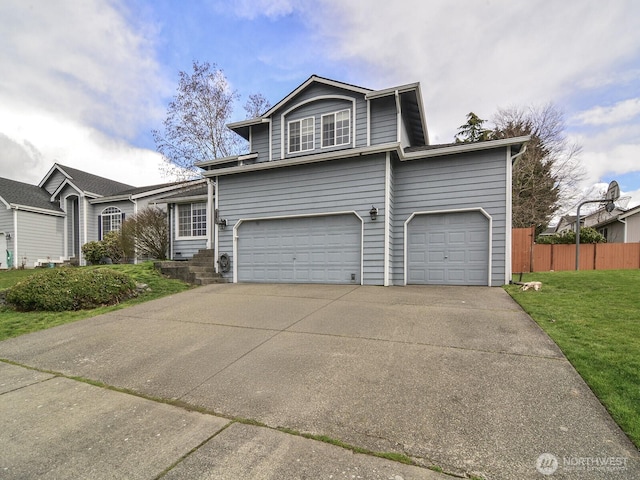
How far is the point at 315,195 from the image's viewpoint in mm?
9836

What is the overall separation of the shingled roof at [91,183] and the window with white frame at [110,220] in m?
1.65

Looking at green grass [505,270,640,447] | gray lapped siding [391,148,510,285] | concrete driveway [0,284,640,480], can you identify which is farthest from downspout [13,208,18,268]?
green grass [505,270,640,447]

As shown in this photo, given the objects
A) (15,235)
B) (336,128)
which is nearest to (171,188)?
(15,235)

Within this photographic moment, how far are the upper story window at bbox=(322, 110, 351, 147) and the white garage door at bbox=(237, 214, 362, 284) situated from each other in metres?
3.10

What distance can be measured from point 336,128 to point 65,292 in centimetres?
933

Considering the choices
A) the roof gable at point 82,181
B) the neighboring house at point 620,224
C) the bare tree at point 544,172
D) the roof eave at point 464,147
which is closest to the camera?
the roof eave at point 464,147

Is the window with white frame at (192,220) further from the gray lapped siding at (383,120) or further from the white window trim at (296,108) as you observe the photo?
the gray lapped siding at (383,120)

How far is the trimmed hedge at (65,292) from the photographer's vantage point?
712 centimetres

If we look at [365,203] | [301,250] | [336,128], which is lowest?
[301,250]

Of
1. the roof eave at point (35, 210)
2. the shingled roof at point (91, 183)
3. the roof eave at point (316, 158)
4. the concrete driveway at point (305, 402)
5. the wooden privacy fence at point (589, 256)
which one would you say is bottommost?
the concrete driveway at point (305, 402)

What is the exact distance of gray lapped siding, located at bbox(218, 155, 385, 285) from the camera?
29.7ft

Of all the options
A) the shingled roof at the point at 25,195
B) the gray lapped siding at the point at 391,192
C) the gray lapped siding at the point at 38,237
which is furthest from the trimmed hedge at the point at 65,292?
the shingled roof at the point at 25,195

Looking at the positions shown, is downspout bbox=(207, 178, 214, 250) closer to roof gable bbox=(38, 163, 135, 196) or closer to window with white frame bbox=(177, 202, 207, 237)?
window with white frame bbox=(177, 202, 207, 237)
